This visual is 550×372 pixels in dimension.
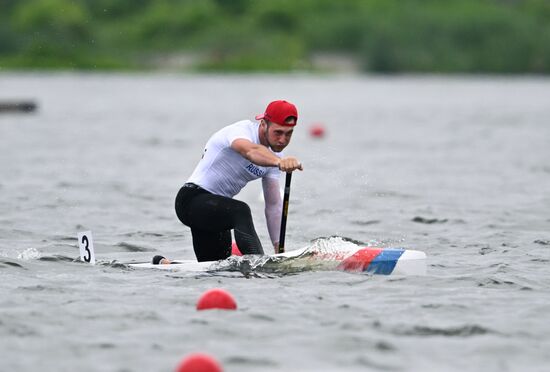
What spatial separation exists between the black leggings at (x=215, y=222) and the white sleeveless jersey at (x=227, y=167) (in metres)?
0.13

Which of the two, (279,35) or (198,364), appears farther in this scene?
(279,35)

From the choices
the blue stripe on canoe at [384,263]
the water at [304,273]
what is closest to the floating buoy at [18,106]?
the water at [304,273]

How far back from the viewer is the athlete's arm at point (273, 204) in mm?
11766

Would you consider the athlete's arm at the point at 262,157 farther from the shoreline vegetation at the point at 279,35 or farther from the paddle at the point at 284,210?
the shoreline vegetation at the point at 279,35

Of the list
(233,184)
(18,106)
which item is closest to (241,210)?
(233,184)

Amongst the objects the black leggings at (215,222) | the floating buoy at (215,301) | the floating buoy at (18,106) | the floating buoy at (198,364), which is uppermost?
the floating buoy at (18,106)

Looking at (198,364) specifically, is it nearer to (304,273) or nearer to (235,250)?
(304,273)

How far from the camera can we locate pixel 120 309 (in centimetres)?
988

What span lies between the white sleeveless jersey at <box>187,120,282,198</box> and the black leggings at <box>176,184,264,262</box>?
133mm

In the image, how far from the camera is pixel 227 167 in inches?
460

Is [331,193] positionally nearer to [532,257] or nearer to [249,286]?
[532,257]

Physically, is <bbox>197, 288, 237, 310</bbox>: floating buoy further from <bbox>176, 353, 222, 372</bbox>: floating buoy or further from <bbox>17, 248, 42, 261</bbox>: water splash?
<bbox>17, 248, 42, 261</bbox>: water splash

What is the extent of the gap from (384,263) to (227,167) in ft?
5.92

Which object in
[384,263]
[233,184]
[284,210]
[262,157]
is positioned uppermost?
[262,157]
